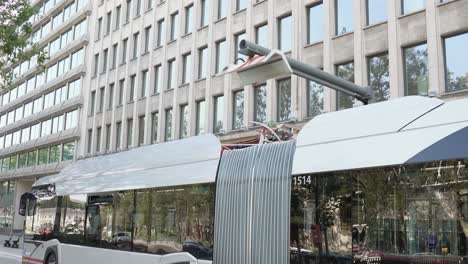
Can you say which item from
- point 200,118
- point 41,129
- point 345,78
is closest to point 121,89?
point 200,118

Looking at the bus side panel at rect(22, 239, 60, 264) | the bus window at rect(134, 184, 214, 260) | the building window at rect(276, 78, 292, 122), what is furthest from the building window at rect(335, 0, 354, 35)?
the bus window at rect(134, 184, 214, 260)

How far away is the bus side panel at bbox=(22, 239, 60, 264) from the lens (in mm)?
13057

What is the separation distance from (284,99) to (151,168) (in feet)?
50.3

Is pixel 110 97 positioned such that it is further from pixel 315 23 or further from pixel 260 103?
pixel 315 23

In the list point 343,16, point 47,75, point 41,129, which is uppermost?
point 47,75

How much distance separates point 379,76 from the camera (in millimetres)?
20922

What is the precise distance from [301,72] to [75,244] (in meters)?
6.60

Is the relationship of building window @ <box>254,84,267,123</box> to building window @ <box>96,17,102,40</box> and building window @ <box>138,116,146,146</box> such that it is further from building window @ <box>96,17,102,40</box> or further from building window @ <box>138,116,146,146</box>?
building window @ <box>96,17,102,40</box>

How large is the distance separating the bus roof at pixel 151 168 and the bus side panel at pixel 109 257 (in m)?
1.22

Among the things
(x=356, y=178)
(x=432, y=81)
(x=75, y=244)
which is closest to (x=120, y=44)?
(x=432, y=81)

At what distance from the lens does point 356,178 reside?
20.1 ft

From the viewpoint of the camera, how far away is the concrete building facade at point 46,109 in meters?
45.2

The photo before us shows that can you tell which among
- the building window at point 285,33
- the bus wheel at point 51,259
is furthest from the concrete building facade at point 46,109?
the bus wheel at point 51,259

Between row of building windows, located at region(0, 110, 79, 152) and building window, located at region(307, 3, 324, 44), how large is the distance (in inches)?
1021
